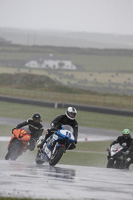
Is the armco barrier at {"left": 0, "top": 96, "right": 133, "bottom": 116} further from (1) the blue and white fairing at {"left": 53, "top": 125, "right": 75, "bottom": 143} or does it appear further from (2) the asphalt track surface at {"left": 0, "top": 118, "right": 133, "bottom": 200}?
(2) the asphalt track surface at {"left": 0, "top": 118, "right": 133, "bottom": 200}

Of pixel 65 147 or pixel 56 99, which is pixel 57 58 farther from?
pixel 65 147

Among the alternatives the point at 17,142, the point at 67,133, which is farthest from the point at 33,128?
the point at 67,133

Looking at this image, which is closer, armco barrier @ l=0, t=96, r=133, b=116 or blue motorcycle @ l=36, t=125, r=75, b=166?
blue motorcycle @ l=36, t=125, r=75, b=166

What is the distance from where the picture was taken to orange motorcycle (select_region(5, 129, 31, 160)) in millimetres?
16844

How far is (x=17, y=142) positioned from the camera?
16.9 meters

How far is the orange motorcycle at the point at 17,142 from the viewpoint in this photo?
1684 centimetres

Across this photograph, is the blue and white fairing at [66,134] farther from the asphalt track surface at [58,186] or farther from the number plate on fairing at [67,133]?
the asphalt track surface at [58,186]

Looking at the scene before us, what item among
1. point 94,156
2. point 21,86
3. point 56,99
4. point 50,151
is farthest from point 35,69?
point 50,151

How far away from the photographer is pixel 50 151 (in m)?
14.8

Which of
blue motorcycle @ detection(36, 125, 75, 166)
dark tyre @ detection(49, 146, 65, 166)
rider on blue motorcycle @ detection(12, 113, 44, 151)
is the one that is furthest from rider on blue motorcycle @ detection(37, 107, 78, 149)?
rider on blue motorcycle @ detection(12, 113, 44, 151)

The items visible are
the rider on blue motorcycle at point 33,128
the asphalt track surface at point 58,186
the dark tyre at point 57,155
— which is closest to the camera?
the asphalt track surface at point 58,186

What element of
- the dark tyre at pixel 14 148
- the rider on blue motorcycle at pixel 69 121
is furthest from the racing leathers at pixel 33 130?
the rider on blue motorcycle at pixel 69 121

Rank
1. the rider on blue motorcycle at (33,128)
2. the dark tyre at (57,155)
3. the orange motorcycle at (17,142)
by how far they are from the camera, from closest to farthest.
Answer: the dark tyre at (57,155)
the orange motorcycle at (17,142)
the rider on blue motorcycle at (33,128)

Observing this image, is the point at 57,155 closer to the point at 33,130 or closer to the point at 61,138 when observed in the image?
the point at 61,138
